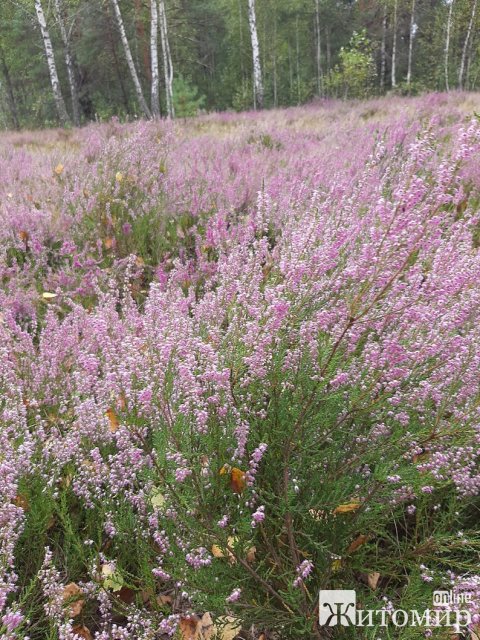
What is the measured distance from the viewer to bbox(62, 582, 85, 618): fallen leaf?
1.64 m

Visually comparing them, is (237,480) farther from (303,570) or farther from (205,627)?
(205,627)

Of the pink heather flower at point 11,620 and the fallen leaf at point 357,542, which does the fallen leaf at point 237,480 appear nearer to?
the fallen leaf at point 357,542

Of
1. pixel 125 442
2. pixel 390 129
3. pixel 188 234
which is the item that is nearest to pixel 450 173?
pixel 125 442

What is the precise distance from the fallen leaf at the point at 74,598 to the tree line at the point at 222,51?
17104 mm

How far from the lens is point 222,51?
35219 millimetres

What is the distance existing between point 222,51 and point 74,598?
39.6 m

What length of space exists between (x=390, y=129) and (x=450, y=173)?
522 centimetres

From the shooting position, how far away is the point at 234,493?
150cm

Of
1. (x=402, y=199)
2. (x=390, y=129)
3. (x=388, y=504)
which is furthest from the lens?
(x=390, y=129)

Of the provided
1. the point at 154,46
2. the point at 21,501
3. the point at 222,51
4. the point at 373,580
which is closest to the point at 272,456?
the point at 373,580

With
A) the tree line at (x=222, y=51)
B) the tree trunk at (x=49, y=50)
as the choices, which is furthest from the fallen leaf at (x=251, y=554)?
the tree line at (x=222, y=51)

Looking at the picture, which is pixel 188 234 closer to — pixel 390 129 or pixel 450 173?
pixel 450 173

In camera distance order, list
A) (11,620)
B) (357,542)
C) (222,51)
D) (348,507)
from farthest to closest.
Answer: (222,51)
(357,542)
(348,507)
(11,620)

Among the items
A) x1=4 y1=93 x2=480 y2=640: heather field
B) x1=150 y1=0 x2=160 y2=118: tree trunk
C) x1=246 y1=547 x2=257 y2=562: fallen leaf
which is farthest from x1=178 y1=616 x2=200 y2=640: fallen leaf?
x1=150 y1=0 x2=160 y2=118: tree trunk
